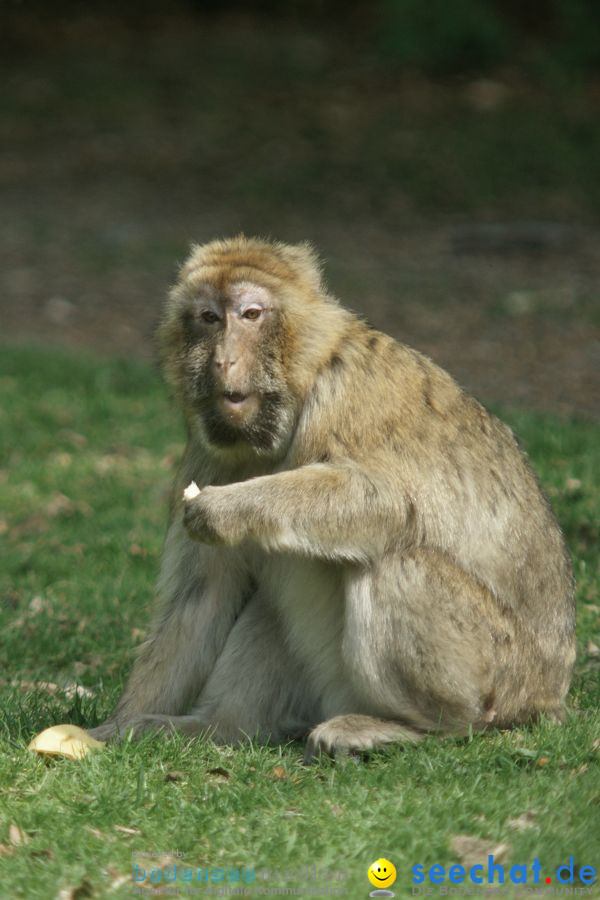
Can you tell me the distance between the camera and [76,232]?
1566 centimetres

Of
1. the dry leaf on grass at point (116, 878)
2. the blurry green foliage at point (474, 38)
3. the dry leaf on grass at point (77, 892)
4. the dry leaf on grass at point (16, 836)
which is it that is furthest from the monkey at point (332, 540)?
the blurry green foliage at point (474, 38)

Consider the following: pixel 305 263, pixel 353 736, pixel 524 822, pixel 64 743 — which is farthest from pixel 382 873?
pixel 305 263

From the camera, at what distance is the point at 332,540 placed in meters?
4.95

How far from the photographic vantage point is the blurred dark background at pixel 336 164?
42.5 feet

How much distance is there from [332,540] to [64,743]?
1147 mm

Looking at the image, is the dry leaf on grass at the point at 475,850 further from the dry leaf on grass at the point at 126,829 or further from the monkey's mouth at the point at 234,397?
the monkey's mouth at the point at 234,397

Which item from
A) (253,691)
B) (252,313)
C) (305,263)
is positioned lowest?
(253,691)

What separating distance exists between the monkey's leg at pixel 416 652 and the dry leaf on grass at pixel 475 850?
78 centimetres

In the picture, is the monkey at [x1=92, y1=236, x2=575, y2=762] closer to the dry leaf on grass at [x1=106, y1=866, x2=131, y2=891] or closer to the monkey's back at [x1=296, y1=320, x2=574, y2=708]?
the monkey's back at [x1=296, y1=320, x2=574, y2=708]

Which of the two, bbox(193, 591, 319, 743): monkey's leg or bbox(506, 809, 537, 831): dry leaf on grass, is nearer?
bbox(506, 809, 537, 831): dry leaf on grass

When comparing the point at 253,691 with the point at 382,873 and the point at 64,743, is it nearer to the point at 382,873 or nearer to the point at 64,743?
the point at 64,743

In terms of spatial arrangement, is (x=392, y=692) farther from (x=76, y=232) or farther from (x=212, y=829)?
(x=76, y=232)

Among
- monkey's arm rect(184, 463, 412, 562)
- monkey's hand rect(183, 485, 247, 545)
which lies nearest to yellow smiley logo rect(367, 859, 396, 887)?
monkey's arm rect(184, 463, 412, 562)

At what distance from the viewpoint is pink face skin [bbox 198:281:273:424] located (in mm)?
4980
